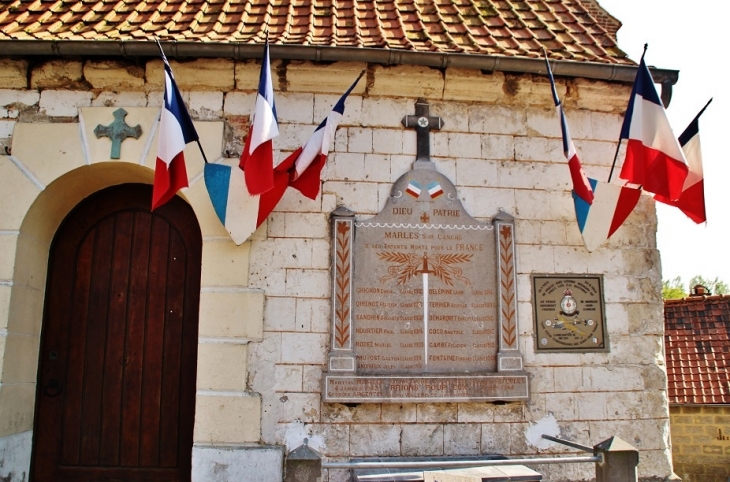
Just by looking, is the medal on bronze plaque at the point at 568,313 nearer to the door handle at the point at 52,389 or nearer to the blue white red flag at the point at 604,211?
the blue white red flag at the point at 604,211

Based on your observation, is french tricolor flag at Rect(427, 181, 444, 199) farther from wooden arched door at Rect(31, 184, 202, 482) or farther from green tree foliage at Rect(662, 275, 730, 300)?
green tree foliage at Rect(662, 275, 730, 300)

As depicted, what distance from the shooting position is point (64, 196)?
4699 mm

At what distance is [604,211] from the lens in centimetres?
461

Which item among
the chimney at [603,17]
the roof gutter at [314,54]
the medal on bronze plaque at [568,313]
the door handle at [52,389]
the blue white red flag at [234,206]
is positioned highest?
the chimney at [603,17]

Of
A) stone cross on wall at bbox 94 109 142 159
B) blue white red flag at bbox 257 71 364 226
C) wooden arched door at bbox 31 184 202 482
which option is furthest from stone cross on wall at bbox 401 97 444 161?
stone cross on wall at bbox 94 109 142 159

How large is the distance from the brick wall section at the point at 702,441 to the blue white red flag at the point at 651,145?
939cm

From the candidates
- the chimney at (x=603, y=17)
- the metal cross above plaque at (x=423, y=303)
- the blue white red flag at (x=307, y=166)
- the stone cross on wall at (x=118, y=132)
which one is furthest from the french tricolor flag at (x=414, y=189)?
the chimney at (x=603, y=17)

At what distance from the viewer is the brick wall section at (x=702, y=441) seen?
11.9 metres

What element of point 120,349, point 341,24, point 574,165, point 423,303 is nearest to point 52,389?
point 120,349

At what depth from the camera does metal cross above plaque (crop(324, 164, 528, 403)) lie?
431cm

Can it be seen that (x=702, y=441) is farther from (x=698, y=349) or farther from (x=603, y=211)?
(x=603, y=211)

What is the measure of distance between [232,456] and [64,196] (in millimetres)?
2485

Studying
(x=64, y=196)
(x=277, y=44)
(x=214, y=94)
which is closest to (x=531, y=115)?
(x=277, y=44)

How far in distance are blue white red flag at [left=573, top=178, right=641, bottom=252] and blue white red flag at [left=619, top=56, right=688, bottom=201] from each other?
24cm
